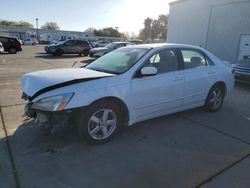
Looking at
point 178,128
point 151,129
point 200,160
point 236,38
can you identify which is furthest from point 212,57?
point 236,38

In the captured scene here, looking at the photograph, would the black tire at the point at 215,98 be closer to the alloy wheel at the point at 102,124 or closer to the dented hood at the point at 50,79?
the alloy wheel at the point at 102,124

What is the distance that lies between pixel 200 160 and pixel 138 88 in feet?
4.82

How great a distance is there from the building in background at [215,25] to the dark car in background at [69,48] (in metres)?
8.77

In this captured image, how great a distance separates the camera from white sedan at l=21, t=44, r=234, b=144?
3.38 metres

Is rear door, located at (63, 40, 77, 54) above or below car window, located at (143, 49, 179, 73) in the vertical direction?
below

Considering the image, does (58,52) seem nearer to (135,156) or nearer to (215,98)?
(215,98)

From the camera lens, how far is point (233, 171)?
3150 mm

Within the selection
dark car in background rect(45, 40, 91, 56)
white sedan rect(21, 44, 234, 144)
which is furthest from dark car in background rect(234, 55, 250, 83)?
dark car in background rect(45, 40, 91, 56)

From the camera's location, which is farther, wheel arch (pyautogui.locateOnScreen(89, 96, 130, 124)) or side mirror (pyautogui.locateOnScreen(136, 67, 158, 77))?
side mirror (pyautogui.locateOnScreen(136, 67, 158, 77))

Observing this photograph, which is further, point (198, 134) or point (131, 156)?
point (198, 134)

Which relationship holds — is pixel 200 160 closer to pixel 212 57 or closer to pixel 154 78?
pixel 154 78

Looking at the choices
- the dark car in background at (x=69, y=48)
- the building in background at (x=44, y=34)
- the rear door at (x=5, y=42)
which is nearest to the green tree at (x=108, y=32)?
the building in background at (x=44, y=34)

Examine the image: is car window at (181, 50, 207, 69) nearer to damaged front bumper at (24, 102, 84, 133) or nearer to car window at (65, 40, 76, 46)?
damaged front bumper at (24, 102, 84, 133)

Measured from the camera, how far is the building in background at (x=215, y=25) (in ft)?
50.9
